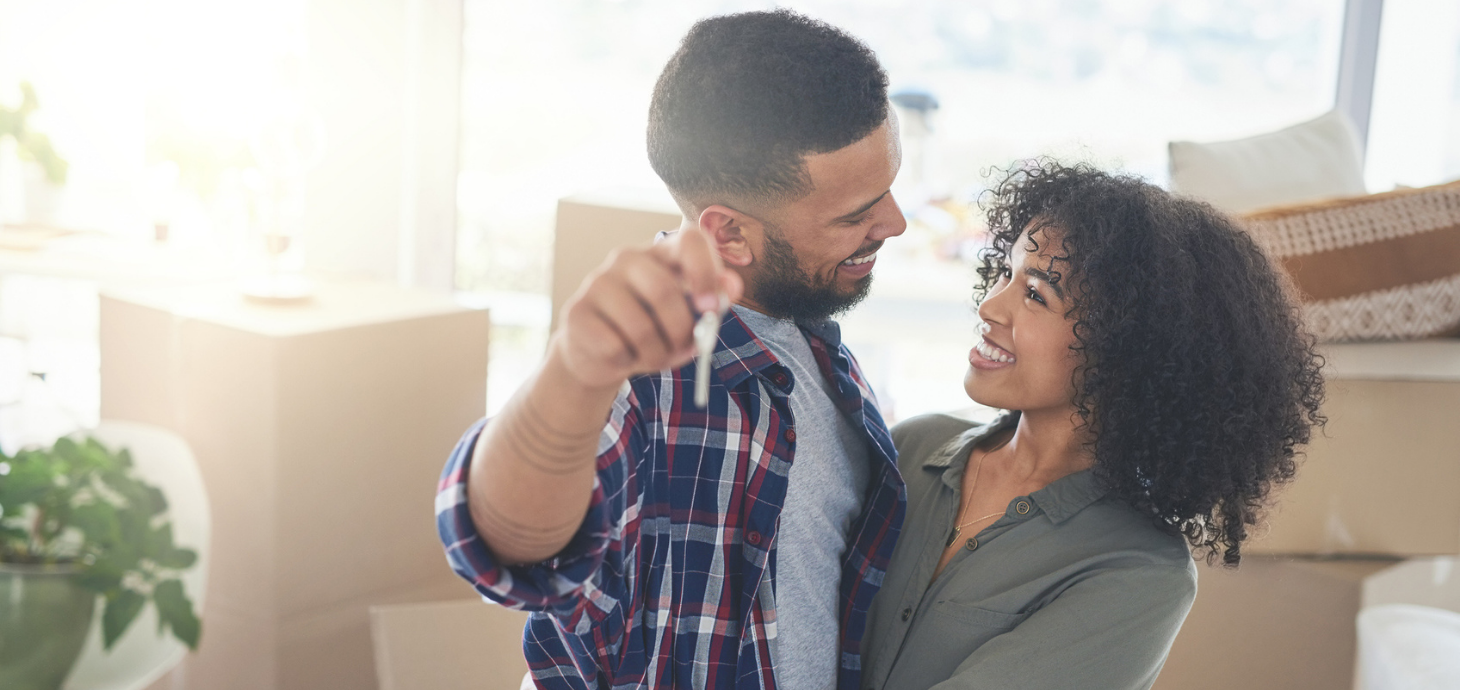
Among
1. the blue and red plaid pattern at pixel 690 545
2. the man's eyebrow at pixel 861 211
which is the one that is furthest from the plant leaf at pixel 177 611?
the man's eyebrow at pixel 861 211

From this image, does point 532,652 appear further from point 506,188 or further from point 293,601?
point 506,188

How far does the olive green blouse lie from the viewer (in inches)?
36.1

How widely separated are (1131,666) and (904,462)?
34cm

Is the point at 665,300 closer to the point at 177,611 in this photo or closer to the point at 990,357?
the point at 990,357

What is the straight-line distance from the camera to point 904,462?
1.20 meters

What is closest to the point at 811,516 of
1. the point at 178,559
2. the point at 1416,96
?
the point at 178,559

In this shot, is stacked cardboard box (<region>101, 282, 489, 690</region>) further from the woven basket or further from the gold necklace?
the woven basket

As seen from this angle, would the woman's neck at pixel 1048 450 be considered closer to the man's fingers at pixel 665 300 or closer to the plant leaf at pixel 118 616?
the man's fingers at pixel 665 300

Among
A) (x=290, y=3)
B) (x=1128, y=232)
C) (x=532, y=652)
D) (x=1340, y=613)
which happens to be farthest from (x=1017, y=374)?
(x=290, y=3)

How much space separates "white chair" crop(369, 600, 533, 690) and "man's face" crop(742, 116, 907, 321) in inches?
22.5

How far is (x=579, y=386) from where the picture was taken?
60 centimetres

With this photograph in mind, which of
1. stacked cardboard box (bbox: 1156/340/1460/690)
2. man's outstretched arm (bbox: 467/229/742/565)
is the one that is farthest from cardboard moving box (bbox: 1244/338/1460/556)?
man's outstretched arm (bbox: 467/229/742/565)

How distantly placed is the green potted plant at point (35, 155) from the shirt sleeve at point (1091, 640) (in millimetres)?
1826

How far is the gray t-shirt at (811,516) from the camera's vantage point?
938 mm
